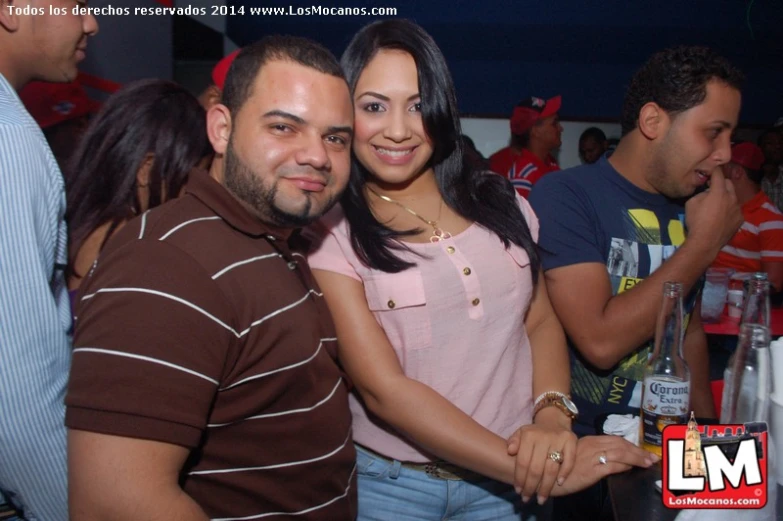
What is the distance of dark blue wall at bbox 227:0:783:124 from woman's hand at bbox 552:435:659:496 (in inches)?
209

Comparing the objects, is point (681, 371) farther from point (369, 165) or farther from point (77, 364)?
point (77, 364)

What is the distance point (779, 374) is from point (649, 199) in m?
0.77

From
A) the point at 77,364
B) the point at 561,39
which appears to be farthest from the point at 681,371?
the point at 561,39

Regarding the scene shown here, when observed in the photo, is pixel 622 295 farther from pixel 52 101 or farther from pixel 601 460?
pixel 52 101

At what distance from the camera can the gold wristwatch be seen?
1333 millimetres

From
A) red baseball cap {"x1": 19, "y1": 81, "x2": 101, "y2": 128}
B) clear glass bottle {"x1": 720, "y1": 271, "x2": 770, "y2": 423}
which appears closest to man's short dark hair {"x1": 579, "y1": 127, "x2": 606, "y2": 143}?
red baseball cap {"x1": 19, "y1": 81, "x2": 101, "y2": 128}

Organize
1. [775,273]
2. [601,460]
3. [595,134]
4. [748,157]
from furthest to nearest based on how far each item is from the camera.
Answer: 1. [595,134]
2. [748,157]
3. [775,273]
4. [601,460]

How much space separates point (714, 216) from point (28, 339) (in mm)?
1621

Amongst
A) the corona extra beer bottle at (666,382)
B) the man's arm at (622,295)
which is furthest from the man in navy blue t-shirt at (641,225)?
the corona extra beer bottle at (666,382)

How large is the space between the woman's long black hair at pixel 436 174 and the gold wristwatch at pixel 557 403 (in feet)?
0.98

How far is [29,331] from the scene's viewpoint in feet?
3.37

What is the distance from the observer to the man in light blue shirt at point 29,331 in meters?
1.01

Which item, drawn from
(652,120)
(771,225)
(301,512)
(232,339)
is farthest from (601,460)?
(771,225)

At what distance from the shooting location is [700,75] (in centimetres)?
155
